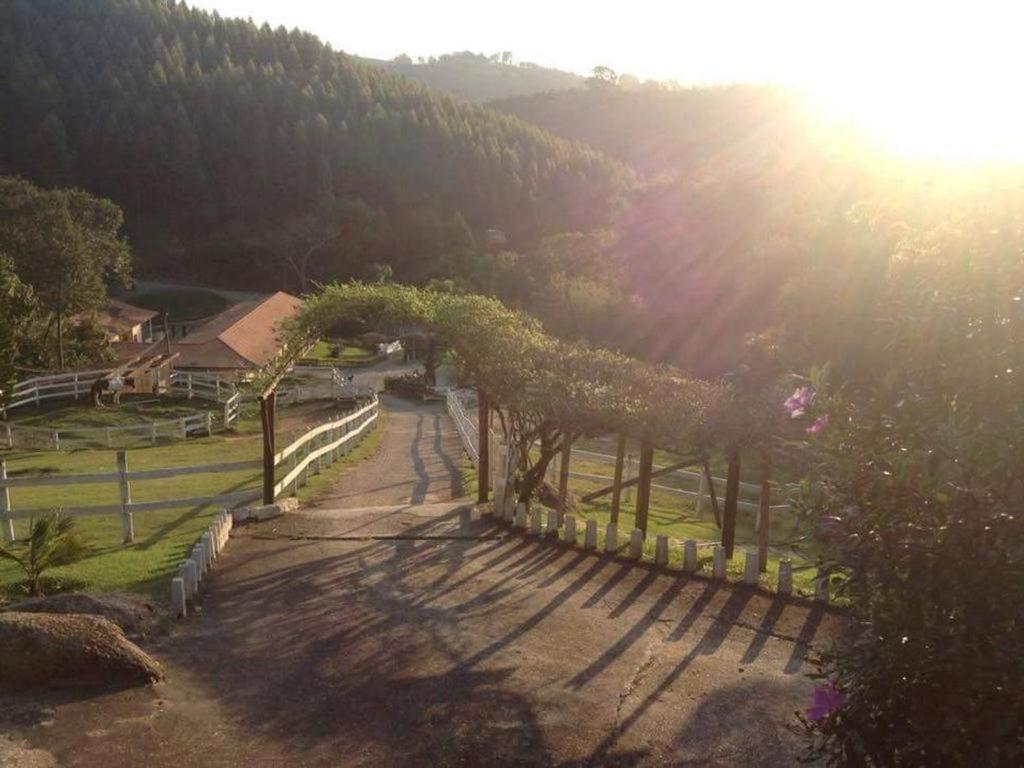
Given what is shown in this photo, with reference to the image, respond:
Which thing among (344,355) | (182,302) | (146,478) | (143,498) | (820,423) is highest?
(820,423)

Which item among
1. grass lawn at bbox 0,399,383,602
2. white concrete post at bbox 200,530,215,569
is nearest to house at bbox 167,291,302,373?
grass lawn at bbox 0,399,383,602

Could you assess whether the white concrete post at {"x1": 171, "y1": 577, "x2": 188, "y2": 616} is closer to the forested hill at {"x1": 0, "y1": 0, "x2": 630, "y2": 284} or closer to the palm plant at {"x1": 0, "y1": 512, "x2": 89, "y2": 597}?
the palm plant at {"x1": 0, "y1": 512, "x2": 89, "y2": 597}

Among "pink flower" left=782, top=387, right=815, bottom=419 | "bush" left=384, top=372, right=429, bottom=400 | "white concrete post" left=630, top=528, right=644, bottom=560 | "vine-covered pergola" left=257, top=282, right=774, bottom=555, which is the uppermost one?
"pink flower" left=782, top=387, right=815, bottom=419

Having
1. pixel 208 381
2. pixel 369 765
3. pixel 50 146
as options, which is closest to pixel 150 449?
pixel 208 381

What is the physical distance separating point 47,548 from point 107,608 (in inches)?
62.1

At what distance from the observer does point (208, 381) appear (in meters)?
38.9

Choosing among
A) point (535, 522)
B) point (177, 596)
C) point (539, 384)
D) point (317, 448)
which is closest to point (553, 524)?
point (535, 522)

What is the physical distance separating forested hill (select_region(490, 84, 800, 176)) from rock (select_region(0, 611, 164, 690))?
129 m

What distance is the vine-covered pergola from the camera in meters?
11.3

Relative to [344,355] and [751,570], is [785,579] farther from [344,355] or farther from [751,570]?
[344,355]

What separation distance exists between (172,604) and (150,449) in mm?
16829

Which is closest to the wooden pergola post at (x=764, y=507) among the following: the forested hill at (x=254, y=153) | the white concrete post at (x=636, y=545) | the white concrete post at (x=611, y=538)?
the white concrete post at (x=636, y=545)

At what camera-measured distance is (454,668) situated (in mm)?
7668

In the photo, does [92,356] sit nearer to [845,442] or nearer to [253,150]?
[845,442]
